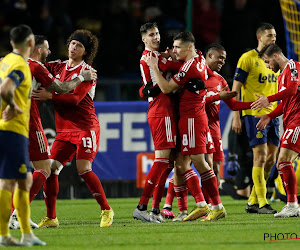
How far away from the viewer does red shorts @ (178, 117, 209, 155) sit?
26.5 ft

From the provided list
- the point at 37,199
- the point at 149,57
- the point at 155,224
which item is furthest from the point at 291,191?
the point at 37,199

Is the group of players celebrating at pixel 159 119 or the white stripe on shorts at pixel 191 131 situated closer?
the group of players celebrating at pixel 159 119

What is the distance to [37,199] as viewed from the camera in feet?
41.3

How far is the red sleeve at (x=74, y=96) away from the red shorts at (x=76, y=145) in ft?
1.26

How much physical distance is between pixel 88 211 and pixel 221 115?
3491 mm

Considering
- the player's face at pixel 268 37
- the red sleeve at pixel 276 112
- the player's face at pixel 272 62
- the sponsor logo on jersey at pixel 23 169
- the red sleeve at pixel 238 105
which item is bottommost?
the sponsor logo on jersey at pixel 23 169

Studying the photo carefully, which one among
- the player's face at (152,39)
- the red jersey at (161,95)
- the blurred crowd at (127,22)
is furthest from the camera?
the blurred crowd at (127,22)

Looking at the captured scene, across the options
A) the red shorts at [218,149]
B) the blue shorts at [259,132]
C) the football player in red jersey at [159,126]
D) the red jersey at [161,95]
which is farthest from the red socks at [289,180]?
the red jersey at [161,95]

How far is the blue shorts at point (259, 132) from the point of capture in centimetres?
978

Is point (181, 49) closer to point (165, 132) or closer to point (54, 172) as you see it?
point (165, 132)

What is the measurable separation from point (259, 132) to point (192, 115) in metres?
1.96

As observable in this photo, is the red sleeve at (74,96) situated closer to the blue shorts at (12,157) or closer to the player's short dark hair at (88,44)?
the player's short dark hair at (88,44)

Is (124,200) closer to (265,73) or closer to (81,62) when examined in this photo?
(265,73)

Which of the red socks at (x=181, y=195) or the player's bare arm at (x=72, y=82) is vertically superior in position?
the player's bare arm at (x=72, y=82)
